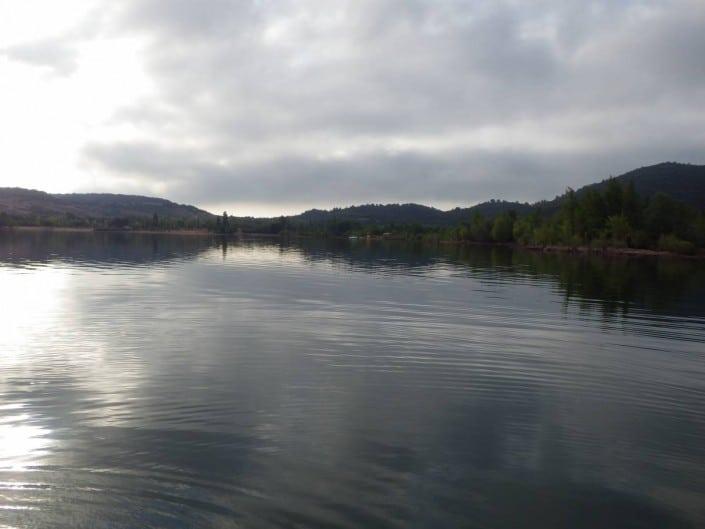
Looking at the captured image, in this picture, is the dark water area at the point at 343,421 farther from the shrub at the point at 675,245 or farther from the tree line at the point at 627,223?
the tree line at the point at 627,223

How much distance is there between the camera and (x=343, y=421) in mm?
12547

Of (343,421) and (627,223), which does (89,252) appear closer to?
(343,421)

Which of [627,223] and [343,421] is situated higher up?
[627,223]

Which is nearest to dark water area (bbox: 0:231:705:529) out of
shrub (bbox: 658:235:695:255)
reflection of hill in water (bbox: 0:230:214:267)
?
reflection of hill in water (bbox: 0:230:214:267)

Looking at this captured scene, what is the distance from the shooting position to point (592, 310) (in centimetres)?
3309

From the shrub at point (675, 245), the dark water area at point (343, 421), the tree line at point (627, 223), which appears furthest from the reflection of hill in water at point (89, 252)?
the shrub at point (675, 245)

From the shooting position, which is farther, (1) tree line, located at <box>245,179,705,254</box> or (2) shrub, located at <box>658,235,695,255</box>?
(1) tree line, located at <box>245,179,705,254</box>

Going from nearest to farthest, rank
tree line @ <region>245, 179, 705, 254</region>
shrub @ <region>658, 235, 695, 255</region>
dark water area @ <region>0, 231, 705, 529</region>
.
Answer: dark water area @ <region>0, 231, 705, 529</region> < shrub @ <region>658, 235, 695, 255</region> < tree line @ <region>245, 179, 705, 254</region>

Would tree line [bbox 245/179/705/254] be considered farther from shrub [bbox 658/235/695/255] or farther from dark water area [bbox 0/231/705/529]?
dark water area [bbox 0/231/705/529]

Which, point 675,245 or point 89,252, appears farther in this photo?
point 675,245

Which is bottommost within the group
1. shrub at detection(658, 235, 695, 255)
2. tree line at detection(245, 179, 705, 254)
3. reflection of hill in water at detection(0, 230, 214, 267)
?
reflection of hill in water at detection(0, 230, 214, 267)

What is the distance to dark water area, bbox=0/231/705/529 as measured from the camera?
877cm

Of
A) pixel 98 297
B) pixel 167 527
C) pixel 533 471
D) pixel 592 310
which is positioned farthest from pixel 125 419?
pixel 592 310

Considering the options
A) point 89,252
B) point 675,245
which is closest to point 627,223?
point 675,245
